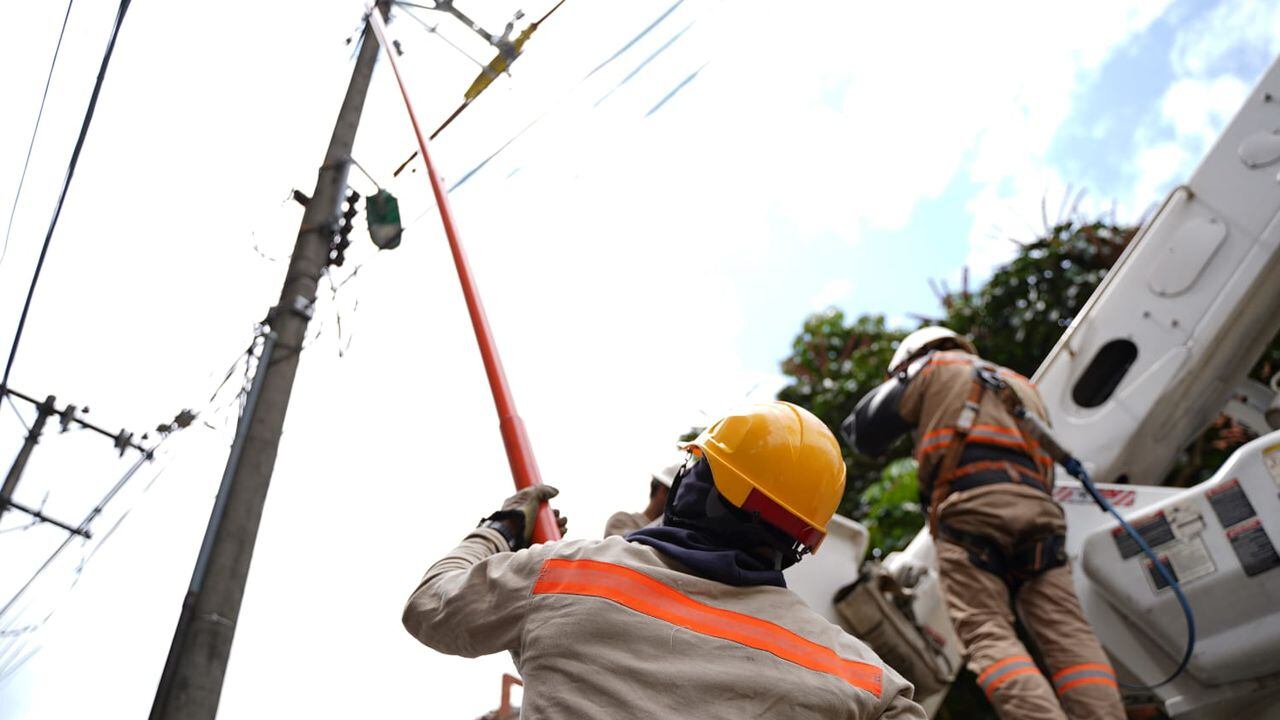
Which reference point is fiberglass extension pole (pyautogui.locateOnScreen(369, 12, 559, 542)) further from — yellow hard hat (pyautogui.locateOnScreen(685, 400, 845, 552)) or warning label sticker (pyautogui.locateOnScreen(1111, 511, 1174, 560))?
warning label sticker (pyautogui.locateOnScreen(1111, 511, 1174, 560))

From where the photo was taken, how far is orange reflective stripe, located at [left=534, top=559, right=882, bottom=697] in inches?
66.8

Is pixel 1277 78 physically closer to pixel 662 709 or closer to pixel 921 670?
pixel 921 670

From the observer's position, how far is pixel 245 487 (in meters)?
3.86

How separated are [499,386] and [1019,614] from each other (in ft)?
8.38

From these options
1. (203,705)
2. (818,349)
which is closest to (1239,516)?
(203,705)

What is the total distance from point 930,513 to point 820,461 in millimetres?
2521

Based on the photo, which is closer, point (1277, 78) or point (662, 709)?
point (662, 709)

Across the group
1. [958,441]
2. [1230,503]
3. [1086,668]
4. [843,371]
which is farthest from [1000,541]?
[843,371]

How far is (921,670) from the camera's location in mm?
4242

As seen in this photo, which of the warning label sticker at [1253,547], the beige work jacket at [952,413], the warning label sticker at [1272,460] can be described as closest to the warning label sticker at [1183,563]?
the warning label sticker at [1253,547]

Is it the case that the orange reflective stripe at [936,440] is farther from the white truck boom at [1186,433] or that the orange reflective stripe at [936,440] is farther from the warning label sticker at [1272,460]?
the warning label sticker at [1272,460]

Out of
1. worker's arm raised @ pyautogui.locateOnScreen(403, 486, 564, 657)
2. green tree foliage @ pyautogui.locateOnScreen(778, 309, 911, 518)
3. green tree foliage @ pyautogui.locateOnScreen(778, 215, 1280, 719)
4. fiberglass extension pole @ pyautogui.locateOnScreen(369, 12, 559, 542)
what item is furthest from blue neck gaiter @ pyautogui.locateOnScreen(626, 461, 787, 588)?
green tree foliage @ pyautogui.locateOnScreen(778, 309, 911, 518)

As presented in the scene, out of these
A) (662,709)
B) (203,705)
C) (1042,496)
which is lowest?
(203,705)

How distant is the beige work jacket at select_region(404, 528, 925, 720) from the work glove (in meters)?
0.29
